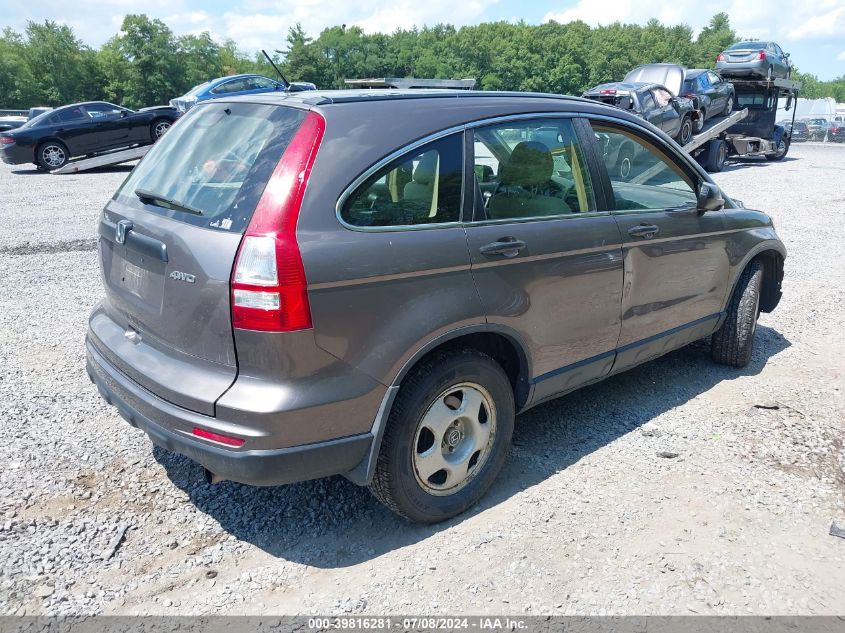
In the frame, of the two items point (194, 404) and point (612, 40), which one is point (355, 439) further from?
point (612, 40)

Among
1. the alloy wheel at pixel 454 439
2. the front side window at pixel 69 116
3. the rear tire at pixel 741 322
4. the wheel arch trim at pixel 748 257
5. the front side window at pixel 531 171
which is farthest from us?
the front side window at pixel 69 116

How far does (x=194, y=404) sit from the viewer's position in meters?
2.59

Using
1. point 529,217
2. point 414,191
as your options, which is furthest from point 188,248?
point 529,217

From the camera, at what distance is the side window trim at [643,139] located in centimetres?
372

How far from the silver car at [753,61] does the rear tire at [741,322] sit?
17.3 m

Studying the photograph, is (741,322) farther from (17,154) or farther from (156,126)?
(17,154)

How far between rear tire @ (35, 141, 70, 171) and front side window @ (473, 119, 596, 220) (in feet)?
54.5

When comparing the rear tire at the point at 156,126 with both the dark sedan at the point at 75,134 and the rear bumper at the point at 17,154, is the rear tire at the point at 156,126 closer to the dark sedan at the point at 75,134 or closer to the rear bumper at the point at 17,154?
the dark sedan at the point at 75,134

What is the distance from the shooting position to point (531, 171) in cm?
347

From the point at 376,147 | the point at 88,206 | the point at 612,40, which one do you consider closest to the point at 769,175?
the point at 88,206

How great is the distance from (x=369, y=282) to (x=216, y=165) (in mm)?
868

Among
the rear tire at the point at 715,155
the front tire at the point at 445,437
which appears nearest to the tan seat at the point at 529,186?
the front tire at the point at 445,437

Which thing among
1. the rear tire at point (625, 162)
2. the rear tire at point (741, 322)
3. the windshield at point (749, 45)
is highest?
the windshield at point (749, 45)

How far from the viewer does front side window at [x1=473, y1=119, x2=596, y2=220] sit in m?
3.21
